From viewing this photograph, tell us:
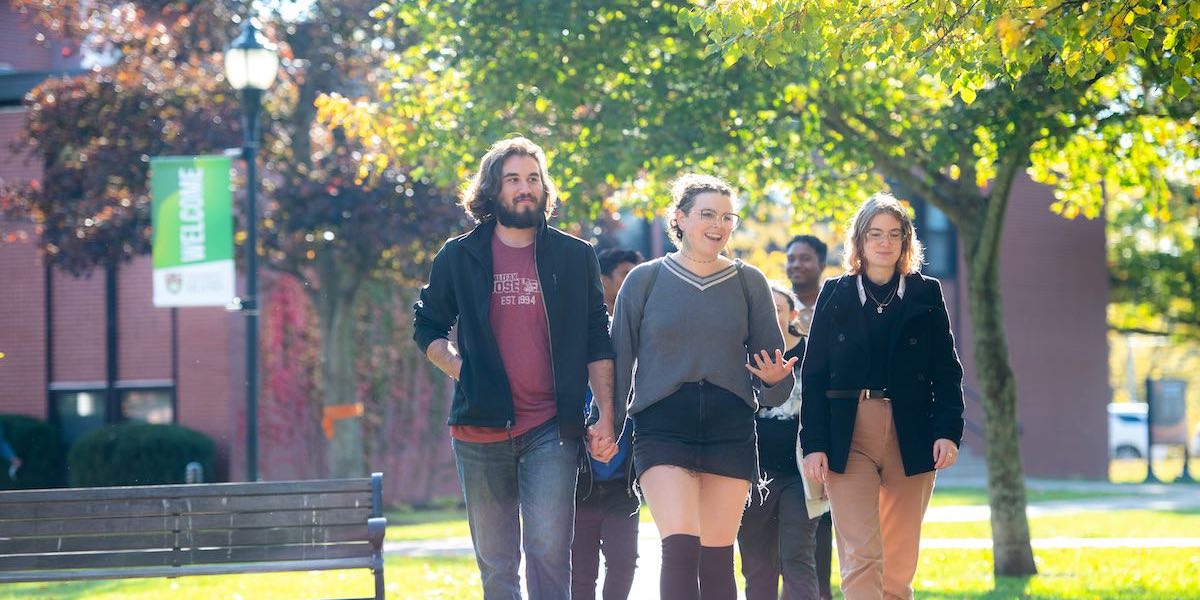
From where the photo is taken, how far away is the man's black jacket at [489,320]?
582 centimetres

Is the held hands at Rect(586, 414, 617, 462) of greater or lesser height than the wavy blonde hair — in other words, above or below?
below

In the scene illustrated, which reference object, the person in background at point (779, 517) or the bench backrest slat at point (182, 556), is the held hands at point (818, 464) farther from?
the bench backrest slat at point (182, 556)

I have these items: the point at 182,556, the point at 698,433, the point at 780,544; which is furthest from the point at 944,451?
the point at 182,556

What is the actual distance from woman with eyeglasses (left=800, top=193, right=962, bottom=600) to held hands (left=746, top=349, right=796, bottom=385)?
12.0 inches

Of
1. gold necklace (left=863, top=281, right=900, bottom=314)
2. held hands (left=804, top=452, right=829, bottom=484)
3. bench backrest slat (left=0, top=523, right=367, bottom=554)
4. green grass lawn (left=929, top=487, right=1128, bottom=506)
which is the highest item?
gold necklace (left=863, top=281, right=900, bottom=314)

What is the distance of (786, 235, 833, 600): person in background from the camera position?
830 centimetres

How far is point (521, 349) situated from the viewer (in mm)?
5934

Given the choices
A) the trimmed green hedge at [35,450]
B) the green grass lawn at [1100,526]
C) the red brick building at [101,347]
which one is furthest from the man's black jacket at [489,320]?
the trimmed green hedge at [35,450]

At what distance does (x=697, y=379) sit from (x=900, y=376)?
3.01ft

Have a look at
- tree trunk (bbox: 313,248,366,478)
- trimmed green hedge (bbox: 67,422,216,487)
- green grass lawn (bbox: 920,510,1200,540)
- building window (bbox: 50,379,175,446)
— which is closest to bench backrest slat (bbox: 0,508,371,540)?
green grass lawn (bbox: 920,510,1200,540)

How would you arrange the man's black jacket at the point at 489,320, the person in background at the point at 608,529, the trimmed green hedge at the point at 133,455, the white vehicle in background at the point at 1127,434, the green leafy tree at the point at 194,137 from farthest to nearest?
the white vehicle in background at the point at 1127,434 < the trimmed green hedge at the point at 133,455 < the green leafy tree at the point at 194,137 < the person in background at the point at 608,529 < the man's black jacket at the point at 489,320

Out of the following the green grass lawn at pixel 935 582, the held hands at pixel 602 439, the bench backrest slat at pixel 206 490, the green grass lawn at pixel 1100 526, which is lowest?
the green grass lawn at pixel 1100 526

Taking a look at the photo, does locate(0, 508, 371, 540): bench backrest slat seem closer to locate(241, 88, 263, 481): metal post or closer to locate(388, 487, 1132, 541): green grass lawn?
locate(241, 88, 263, 481): metal post

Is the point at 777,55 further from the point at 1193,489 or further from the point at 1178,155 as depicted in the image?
the point at 1193,489
